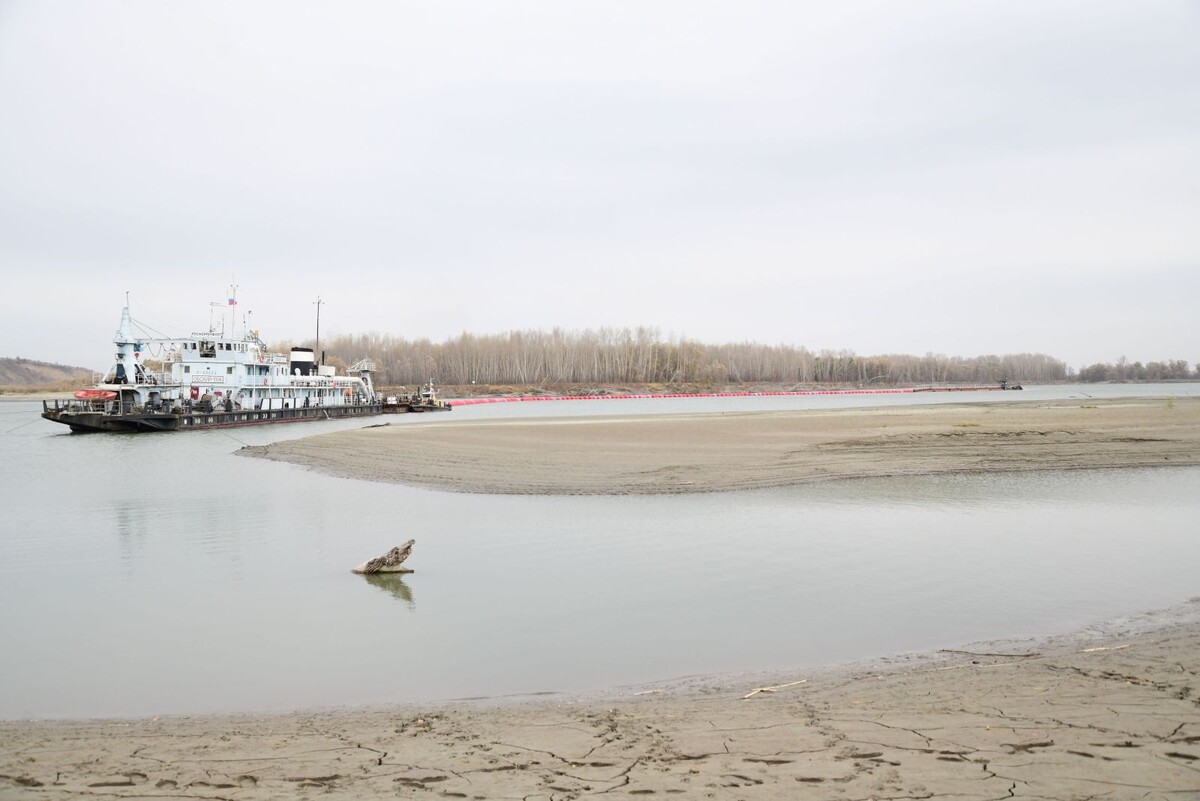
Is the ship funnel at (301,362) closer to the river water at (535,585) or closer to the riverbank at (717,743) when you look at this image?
the river water at (535,585)

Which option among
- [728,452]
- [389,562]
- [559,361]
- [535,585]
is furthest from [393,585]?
[559,361]

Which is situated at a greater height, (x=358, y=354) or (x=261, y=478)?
(x=358, y=354)

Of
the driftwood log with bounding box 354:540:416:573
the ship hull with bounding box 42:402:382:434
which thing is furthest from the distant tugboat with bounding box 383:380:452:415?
the driftwood log with bounding box 354:540:416:573

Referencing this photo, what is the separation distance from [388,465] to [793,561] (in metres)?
19.4

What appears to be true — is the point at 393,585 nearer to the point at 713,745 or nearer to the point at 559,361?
the point at 713,745

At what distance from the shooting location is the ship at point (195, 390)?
53938 mm

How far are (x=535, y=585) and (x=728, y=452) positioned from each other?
18806 millimetres

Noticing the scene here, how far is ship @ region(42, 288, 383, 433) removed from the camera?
5394 cm

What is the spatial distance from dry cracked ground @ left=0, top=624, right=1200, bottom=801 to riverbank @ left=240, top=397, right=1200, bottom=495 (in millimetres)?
15138

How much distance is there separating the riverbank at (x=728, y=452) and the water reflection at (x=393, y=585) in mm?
9644

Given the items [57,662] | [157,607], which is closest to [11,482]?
[157,607]

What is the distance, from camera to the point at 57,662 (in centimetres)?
929

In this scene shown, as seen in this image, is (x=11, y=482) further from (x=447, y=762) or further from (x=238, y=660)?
(x=447, y=762)

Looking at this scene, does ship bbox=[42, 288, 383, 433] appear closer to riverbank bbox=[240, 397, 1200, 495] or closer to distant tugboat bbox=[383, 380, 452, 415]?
distant tugboat bbox=[383, 380, 452, 415]
